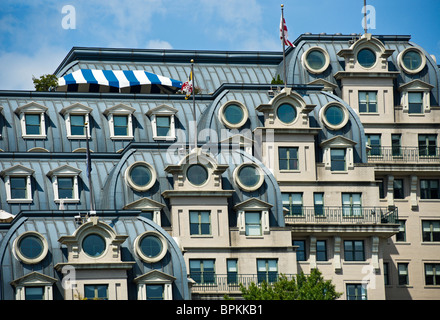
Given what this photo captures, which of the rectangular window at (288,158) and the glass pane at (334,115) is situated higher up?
the glass pane at (334,115)

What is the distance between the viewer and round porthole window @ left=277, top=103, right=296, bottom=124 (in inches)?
3716

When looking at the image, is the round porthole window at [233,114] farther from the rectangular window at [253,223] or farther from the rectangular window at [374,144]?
the rectangular window at [374,144]

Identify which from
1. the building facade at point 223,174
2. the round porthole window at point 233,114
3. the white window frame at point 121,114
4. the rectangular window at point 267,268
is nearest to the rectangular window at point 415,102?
the building facade at point 223,174

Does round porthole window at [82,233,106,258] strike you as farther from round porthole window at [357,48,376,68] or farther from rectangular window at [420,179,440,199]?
round porthole window at [357,48,376,68]

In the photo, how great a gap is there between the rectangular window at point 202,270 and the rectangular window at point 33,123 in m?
20.3

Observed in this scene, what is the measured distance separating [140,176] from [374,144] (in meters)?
24.8

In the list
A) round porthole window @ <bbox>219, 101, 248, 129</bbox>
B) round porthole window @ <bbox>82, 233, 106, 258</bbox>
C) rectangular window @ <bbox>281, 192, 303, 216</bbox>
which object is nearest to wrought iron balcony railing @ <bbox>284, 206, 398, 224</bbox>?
rectangular window @ <bbox>281, 192, 303, 216</bbox>

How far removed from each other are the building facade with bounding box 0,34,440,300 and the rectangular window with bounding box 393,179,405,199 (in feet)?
0.67

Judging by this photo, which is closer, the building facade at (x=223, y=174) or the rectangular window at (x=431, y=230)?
the building facade at (x=223, y=174)

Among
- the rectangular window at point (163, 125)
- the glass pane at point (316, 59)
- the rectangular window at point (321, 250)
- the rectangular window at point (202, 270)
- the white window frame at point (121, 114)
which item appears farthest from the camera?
the glass pane at point (316, 59)

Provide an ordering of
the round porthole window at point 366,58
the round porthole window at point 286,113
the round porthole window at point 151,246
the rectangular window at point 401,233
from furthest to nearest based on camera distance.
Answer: the round porthole window at point 366,58 < the rectangular window at point 401,233 < the round porthole window at point 286,113 < the round porthole window at point 151,246

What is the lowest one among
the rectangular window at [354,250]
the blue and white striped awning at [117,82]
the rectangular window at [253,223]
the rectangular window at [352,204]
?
the rectangular window at [354,250]

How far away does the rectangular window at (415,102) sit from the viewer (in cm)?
10350
